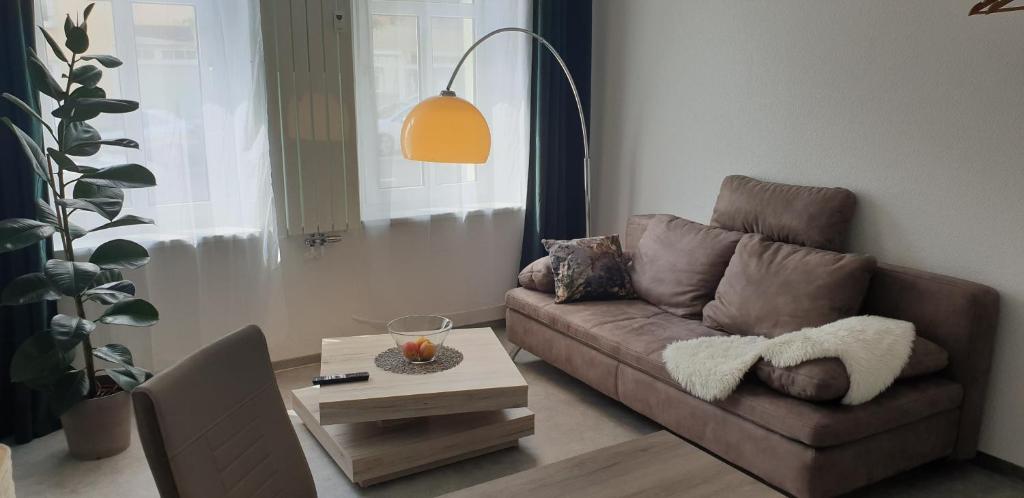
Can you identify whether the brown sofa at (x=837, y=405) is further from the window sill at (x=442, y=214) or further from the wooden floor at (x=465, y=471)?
the window sill at (x=442, y=214)

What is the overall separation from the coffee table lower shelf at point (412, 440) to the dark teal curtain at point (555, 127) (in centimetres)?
180

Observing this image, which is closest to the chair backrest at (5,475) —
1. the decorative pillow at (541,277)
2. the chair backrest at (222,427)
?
the chair backrest at (222,427)

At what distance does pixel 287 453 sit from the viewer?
5.05 ft

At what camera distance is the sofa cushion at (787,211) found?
10.3ft

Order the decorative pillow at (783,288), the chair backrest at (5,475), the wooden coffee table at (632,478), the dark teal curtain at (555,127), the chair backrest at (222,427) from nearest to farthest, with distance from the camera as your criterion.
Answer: the chair backrest at (222,427) → the chair backrest at (5,475) → the wooden coffee table at (632,478) → the decorative pillow at (783,288) → the dark teal curtain at (555,127)

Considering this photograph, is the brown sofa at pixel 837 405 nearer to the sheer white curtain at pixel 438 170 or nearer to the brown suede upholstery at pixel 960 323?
the brown suede upholstery at pixel 960 323

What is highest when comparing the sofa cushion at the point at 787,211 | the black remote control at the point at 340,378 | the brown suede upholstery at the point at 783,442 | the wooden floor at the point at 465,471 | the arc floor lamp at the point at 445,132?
the arc floor lamp at the point at 445,132

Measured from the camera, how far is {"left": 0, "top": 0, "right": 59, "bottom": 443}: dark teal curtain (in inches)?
114

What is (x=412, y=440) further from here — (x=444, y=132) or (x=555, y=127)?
(x=555, y=127)

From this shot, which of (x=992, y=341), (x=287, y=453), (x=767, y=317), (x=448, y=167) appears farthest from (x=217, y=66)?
(x=992, y=341)

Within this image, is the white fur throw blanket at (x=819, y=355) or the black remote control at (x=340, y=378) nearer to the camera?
the white fur throw blanket at (x=819, y=355)

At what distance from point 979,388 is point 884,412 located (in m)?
0.53

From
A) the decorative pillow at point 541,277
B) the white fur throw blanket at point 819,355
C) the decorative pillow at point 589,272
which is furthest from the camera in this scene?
the decorative pillow at point 541,277

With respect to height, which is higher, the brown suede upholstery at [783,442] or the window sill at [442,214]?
the window sill at [442,214]
